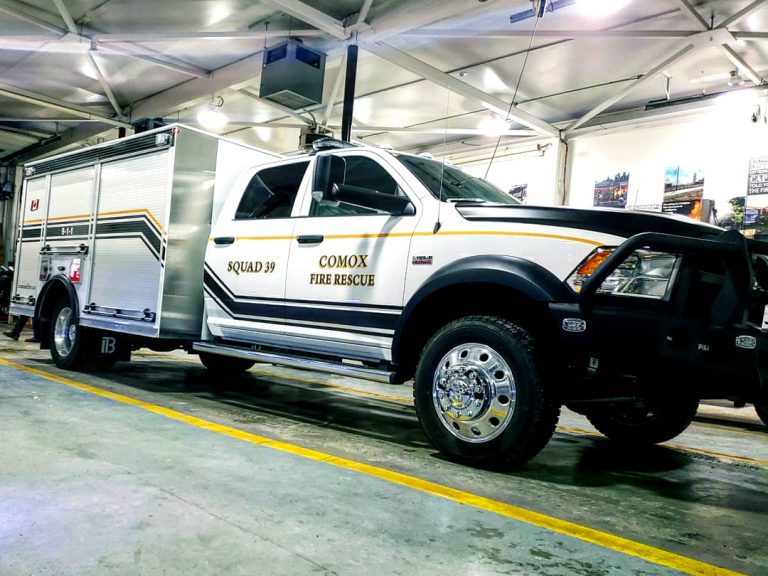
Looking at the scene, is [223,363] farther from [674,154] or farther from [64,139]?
[64,139]

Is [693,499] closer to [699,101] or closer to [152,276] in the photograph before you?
[152,276]

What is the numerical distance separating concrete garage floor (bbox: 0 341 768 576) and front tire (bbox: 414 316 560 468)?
6.7 inches

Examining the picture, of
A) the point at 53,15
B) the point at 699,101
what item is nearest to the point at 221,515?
the point at 53,15

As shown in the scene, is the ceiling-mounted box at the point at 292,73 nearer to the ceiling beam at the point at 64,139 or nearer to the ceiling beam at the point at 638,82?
the ceiling beam at the point at 638,82

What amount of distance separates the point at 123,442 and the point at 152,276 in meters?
2.27

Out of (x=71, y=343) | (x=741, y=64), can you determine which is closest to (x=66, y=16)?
(x=71, y=343)

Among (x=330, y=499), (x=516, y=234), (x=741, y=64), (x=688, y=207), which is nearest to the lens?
(x=330, y=499)

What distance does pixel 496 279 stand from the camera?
3.38 m

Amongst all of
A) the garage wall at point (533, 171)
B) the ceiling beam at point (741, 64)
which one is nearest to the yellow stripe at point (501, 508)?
the ceiling beam at point (741, 64)

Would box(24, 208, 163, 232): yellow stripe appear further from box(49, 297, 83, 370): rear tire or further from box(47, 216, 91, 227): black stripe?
box(49, 297, 83, 370): rear tire

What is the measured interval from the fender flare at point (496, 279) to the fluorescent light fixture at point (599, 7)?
243 inches

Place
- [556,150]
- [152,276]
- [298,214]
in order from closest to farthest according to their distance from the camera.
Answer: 1. [298,214]
2. [152,276]
3. [556,150]

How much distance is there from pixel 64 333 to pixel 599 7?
8.03m

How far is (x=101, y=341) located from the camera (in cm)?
662
